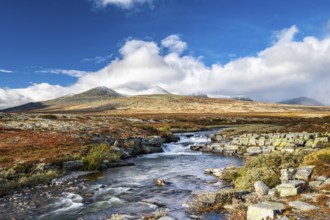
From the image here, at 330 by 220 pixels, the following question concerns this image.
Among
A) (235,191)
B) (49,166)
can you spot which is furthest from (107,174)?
(235,191)

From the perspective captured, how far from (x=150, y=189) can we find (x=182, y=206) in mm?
5472

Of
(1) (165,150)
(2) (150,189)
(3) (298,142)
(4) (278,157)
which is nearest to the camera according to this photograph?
(2) (150,189)

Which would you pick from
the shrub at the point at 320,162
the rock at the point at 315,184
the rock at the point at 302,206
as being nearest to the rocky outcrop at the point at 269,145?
the shrub at the point at 320,162

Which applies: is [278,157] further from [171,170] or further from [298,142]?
[298,142]

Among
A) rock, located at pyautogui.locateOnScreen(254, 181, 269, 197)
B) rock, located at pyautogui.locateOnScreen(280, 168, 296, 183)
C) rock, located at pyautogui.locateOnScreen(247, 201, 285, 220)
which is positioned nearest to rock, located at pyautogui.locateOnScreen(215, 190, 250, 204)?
rock, located at pyautogui.locateOnScreen(254, 181, 269, 197)

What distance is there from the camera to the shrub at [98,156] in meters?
30.5

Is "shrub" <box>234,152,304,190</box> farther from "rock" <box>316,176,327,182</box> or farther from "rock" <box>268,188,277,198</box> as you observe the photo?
"rock" <box>268,188,277,198</box>

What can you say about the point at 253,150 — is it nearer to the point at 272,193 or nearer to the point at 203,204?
the point at 272,193

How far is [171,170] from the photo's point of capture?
30016 millimetres

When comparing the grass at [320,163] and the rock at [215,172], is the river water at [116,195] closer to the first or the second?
the rock at [215,172]

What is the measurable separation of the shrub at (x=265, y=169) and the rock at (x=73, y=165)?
15302 mm

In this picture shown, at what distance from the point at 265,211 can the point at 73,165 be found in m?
21.9

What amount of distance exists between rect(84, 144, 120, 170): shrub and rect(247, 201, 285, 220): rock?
2041 cm

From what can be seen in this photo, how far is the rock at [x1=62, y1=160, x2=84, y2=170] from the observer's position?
97.3ft
